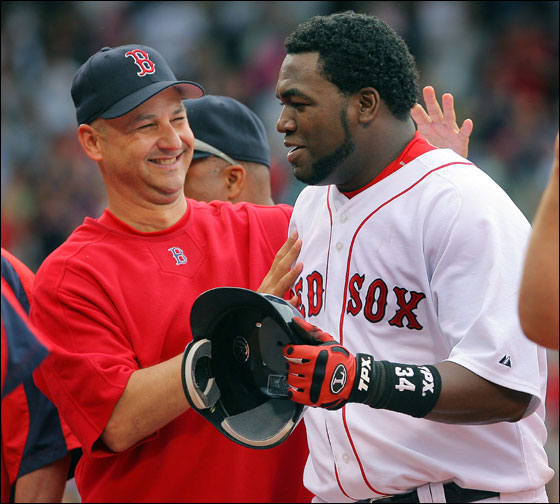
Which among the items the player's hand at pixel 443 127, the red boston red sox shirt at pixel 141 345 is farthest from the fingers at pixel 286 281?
the player's hand at pixel 443 127

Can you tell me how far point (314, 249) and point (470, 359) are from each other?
22.4 inches

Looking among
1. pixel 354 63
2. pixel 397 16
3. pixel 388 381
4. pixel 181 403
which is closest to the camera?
pixel 388 381

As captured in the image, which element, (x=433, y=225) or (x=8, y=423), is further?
(x=8, y=423)

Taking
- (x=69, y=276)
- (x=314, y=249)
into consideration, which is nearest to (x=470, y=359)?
(x=314, y=249)

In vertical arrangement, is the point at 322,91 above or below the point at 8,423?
above

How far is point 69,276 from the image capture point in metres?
2.26

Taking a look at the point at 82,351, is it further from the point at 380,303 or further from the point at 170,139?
the point at 380,303

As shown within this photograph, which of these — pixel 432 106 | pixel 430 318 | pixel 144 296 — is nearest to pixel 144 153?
pixel 144 296

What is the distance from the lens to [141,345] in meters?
2.28

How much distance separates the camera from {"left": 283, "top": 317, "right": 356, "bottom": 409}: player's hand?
5.44ft

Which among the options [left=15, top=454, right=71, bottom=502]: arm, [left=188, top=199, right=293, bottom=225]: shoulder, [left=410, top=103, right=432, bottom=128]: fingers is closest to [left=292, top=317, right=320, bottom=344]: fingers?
[left=188, top=199, right=293, bottom=225]: shoulder

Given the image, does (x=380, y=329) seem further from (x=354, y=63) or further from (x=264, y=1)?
(x=264, y=1)

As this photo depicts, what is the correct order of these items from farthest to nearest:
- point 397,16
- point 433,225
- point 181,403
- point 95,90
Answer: point 397,16
point 95,90
point 181,403
point 433,225

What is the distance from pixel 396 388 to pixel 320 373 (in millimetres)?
162
